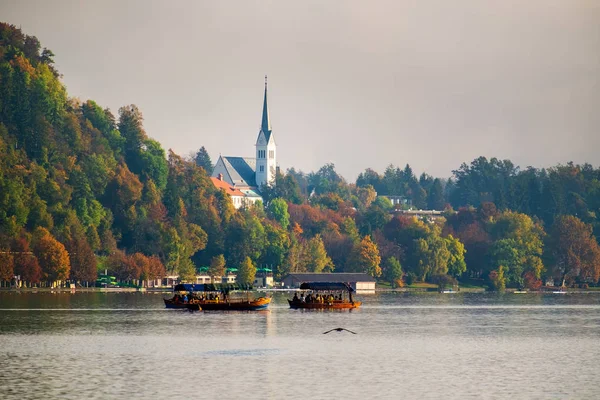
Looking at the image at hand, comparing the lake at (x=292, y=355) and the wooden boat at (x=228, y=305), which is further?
the wooden boat at (x=228, y=305)

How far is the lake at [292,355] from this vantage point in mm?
74250

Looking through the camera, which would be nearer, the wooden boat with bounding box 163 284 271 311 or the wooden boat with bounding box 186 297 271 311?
the wooden boat with bounding box 186 297 271 311

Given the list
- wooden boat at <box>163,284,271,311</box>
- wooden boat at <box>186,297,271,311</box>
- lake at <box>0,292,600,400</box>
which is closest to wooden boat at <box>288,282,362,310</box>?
wooden boat at <box>163,284,271,311</box>

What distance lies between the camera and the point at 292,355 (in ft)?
306

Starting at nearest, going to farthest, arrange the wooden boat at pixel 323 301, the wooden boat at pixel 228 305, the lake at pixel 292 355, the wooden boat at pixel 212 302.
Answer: the lake at pixel 292 355
the wooden boat at pixel 228 305
the wooden boat at pixel 212 302
the wooden boat at pixel 323 301

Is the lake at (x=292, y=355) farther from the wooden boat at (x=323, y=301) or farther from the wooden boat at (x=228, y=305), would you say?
the wooden boat at (x=323, y=301)

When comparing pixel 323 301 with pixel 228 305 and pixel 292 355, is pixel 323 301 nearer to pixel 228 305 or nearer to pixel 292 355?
pixel 228 305

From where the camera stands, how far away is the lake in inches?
2923

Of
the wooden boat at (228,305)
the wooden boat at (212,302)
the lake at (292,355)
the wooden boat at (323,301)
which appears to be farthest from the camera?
the wooden boat at (323,301)

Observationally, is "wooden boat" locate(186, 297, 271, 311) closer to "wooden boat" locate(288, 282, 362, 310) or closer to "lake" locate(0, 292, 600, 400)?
"lake" locate(0, 292, 600, 400)

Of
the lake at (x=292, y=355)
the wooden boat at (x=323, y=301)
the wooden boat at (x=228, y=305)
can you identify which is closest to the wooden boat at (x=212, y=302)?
the wooden boat at (x=228, y=305)

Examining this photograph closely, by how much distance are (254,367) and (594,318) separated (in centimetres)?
7463

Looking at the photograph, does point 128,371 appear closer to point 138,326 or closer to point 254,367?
point 254,367

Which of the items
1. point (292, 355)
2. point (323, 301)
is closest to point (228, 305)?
point (323, 301)
